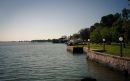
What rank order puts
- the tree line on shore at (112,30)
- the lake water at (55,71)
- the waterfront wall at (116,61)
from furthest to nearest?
the tree line on shore at (112,30) → the lake water at (55,71) → the waterfront wall at (116,61)

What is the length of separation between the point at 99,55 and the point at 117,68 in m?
9.35

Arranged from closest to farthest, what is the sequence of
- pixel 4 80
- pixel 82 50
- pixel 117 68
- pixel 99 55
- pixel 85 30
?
pixel 4 80
pixel 117 68
pixel 99 55
pixel 82 50
pixel 85 30

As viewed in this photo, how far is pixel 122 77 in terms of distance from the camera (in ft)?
80.4

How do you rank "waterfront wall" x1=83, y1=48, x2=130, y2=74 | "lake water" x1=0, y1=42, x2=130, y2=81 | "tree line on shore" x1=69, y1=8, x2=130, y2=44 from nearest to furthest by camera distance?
"waterfront wall" x1=83, y1=48, x2=130, y2=74
"lake water" x1=0, y1=42, x2=130, y2=81
"tree line on shore" x1=69, y1=8, x2=130, y2=44

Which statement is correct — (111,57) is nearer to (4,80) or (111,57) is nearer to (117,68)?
(117,68)

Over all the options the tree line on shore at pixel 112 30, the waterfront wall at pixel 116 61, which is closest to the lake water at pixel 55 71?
the waterfront wall at pixel 116 61

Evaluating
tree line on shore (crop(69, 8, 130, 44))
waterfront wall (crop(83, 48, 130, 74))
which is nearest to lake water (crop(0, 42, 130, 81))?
waterfront wall (crop(83, 48, 130, 74))

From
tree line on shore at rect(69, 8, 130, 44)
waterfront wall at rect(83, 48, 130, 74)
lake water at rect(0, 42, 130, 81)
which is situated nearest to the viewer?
waterfront wall at rect(83, 48, 130, 74)

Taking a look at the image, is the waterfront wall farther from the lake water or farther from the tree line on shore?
the tree line on shore

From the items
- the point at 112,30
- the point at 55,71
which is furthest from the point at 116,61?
the point at 112,30

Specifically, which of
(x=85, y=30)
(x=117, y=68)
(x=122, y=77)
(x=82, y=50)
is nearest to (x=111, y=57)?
(x=117, y=68)

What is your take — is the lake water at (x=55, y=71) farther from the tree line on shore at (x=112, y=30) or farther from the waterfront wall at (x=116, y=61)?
the tree line on shore at (x=112, y=30)

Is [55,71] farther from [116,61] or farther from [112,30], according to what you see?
[112,30]

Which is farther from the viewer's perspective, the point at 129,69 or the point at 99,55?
the point at 99,55
